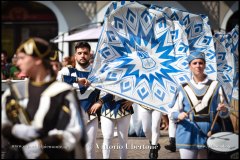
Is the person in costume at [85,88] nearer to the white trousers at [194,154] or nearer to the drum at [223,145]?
the white trousers at [194,154]

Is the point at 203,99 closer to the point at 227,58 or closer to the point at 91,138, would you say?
the point at 91,138

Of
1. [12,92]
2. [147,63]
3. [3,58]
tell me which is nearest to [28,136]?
[12,92]

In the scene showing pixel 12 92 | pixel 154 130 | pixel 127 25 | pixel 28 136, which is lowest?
pixel 154 130

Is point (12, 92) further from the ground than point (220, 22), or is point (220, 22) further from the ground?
point (220, 22)

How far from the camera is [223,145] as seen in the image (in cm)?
480

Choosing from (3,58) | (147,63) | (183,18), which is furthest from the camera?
(3,58)

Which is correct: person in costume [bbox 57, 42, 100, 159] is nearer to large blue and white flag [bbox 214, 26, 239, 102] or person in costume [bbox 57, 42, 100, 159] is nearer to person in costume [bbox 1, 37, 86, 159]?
large blue and white flag [bbox 214, 26, 239, 102]

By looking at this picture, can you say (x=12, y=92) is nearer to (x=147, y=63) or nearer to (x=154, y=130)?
(x=147, y=63)

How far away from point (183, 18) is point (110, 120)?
1.95m

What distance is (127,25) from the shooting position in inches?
265

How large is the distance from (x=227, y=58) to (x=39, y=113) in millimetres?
5170

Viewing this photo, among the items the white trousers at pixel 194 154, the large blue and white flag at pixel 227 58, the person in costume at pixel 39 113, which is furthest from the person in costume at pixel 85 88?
the person in costume at pixel 39 113

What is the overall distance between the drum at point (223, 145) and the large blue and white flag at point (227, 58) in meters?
2.11

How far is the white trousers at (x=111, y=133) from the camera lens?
624cm
